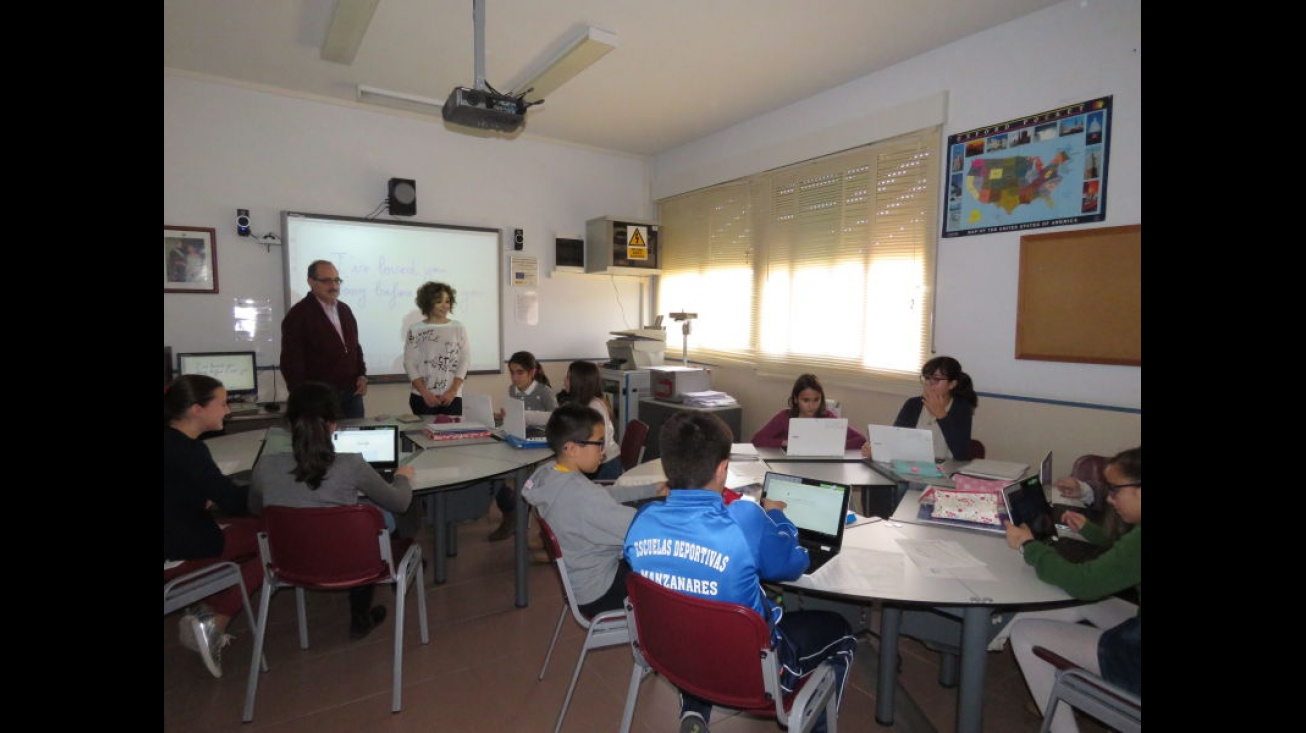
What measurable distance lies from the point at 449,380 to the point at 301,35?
228 centimetres

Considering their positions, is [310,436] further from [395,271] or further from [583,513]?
[395,271]

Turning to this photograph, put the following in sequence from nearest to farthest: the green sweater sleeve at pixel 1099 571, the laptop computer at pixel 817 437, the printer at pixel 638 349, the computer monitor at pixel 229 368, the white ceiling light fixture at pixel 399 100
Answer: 1. the green sweater sleeve at pixel 1099 571
2. the laptop computer at pixel 817 437
3. the computer monitor at pixel 229 368
4. the white ceiling light fixture at pixel 399 100
5. the printer at pixel 638 349

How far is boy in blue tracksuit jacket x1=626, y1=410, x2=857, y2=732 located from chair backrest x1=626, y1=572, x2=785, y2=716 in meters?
0.07

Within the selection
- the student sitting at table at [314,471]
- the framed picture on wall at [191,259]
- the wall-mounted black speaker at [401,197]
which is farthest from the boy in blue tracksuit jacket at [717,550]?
the framed picture on wall at [191,259]

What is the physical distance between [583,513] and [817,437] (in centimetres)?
154

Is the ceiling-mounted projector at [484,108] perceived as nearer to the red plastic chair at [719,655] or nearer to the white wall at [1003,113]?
the white wall at [1003,113]

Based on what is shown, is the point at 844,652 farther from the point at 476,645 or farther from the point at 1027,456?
the point at 1027,456

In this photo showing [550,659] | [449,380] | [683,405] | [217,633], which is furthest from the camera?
[683,405]

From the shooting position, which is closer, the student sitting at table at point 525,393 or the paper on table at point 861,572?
the paper on table at point 861,572

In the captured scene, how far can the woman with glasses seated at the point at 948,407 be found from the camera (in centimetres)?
310

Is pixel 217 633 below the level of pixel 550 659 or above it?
above

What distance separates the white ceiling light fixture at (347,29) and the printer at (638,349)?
115 inches

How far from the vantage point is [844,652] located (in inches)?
67.2
